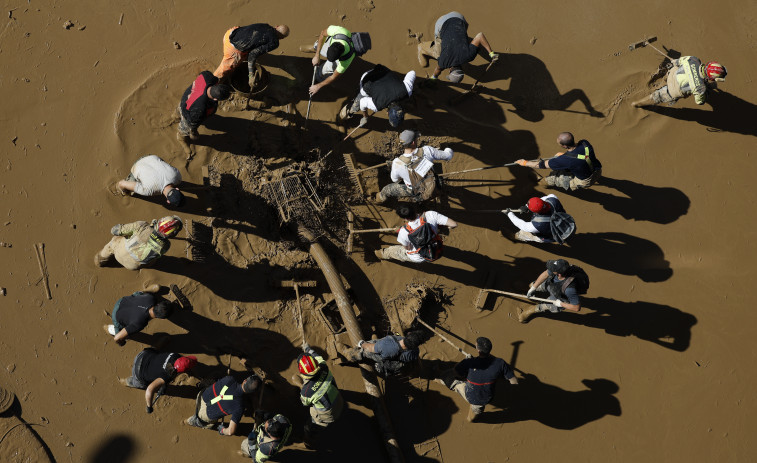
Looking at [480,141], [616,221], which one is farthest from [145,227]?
[616,221]

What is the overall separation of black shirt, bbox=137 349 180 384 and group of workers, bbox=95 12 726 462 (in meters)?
0.01

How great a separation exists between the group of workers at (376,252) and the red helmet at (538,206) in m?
0.02

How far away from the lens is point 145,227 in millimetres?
7156

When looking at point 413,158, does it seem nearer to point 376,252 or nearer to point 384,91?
point 384,91

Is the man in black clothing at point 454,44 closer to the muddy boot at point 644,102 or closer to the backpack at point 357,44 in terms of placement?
the backpack at point 357,44

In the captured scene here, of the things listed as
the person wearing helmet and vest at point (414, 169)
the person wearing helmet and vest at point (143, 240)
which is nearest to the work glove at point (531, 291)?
the person wearing helmet and vest at point (414, 169)

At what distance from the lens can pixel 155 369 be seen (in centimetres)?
724

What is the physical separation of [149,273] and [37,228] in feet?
5.71

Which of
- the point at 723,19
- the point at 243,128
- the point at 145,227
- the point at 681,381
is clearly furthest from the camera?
the point at 723,19

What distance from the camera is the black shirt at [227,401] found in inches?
283

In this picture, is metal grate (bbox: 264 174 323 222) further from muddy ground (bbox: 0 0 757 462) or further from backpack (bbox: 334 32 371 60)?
backpack (bbox: 334 32 371 60)

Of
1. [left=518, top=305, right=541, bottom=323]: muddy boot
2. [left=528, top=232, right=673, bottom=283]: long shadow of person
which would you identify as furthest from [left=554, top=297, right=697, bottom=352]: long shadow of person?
[left=518, top=305, right=541, bottom=323]: muddy boot

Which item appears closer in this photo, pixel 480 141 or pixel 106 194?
pixel 106 194

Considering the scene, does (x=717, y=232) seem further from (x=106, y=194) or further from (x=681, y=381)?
(x=106, y=194)
